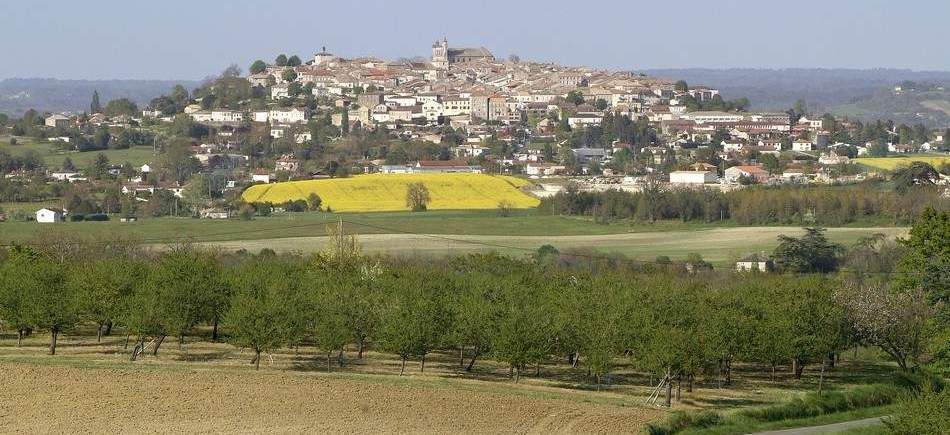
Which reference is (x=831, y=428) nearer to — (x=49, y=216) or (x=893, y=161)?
(x=49, y=216)

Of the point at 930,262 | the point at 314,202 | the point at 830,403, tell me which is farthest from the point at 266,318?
the point at 314,202

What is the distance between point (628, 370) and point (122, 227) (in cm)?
3853

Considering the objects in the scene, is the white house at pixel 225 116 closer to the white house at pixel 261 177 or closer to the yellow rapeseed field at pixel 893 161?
the white house at pixel 261 177

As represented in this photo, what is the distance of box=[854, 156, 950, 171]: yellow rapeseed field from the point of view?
4378 inches

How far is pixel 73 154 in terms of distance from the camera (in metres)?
117

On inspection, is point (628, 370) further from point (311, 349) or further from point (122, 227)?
point (122, 227)

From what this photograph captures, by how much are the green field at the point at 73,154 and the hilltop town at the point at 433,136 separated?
0.49 metres

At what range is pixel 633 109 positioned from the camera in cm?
15550

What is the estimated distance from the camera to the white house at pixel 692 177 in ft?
337

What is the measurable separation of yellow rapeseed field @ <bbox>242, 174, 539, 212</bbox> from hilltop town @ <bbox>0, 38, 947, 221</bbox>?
2.27 m

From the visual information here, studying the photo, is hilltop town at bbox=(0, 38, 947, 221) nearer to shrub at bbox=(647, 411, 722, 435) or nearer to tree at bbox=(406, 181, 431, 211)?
tree at bbox=(406, 181, 431, 211)

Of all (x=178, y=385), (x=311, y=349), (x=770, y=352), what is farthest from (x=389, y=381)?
(x=770, y=352)

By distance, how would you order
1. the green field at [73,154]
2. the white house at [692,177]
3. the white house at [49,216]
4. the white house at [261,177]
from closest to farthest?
the white house at [49,216] < the white house at [261,177] < the white house at [692,177] < the green field at [73,154]

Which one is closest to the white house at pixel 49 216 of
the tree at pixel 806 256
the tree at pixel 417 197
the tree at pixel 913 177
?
the tree at pixel 417 197
